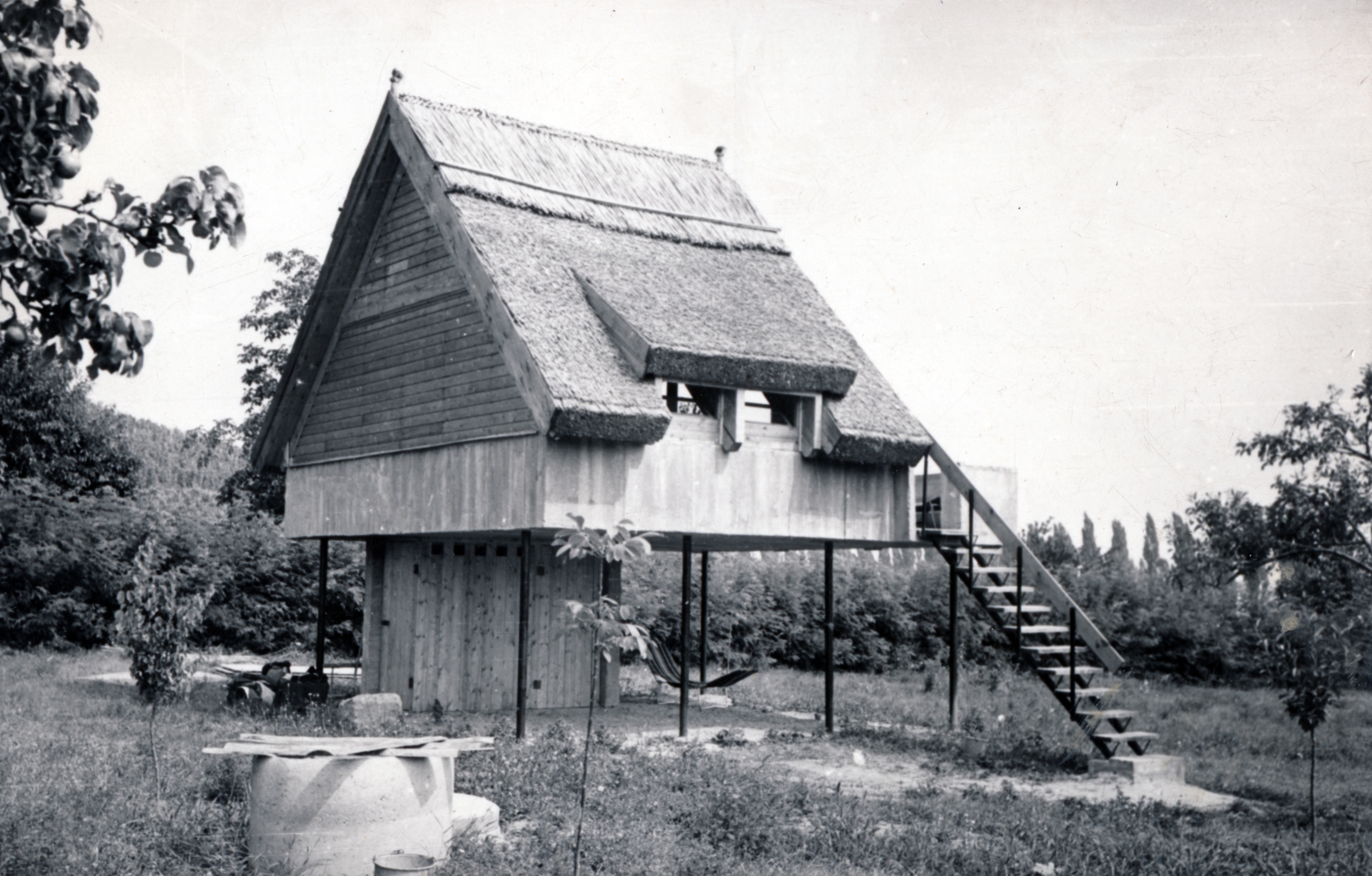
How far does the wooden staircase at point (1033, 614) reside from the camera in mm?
14367

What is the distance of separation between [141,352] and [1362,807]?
12250 mm

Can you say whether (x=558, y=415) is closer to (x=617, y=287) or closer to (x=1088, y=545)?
(x=617, y=287)

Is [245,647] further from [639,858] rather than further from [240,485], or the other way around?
[639,858]

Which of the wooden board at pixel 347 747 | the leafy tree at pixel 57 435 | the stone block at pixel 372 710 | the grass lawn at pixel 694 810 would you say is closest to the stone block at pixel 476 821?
the grass lawn at pixel 694 810

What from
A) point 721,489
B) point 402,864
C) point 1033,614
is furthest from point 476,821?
point 1033,614

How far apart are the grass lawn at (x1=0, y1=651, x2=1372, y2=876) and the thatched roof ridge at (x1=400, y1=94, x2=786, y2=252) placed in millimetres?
6830

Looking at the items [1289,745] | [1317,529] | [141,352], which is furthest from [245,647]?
[141,352]

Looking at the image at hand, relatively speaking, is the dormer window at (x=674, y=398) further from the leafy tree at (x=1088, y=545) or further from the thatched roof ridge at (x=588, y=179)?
the leafy tree at (x=1088, y=545)

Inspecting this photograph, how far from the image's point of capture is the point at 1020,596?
15.4 m

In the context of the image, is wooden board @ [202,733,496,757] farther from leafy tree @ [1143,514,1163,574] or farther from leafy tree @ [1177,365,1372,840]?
leafy tree @ [1143,514,1163,574]

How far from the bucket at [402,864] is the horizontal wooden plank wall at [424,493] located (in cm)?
683

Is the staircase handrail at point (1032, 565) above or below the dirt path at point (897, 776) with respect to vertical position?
above

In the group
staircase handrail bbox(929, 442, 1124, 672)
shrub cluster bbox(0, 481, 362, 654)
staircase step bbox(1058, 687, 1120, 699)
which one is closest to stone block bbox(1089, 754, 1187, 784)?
staircase step bbox(1058, 687, 1120, 699)

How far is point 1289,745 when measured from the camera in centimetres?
1712
